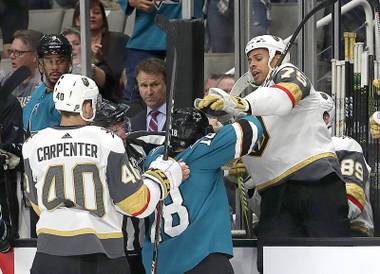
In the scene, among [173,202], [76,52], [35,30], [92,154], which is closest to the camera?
[92,154]

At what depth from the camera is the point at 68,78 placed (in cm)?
480

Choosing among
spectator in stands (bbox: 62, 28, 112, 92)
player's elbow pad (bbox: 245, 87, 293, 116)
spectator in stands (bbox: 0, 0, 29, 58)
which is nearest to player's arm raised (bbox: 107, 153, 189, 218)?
player's elbow pad (bbox: 245, 87, 293, 116)

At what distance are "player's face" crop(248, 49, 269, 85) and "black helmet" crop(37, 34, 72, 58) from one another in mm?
821

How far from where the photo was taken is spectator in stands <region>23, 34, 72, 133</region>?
5.57 metres

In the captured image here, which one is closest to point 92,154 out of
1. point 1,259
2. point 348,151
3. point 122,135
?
point 122,135

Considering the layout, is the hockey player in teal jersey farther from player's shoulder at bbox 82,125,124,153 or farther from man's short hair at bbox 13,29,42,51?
man's short hair at bbox 13,29,42,51

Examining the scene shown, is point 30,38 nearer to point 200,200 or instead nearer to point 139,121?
point 139,121

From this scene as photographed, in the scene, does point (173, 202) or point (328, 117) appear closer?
point (173, 202)

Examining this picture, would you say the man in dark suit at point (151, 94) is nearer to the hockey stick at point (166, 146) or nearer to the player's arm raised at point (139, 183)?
the hockey stick at point (166, 146)

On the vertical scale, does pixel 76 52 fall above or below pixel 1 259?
above

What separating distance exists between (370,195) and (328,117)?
563 mm

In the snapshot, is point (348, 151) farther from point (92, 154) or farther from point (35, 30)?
point (35, 30)

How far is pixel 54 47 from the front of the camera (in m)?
5.66

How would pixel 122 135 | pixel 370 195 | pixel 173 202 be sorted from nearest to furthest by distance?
1. pixel 173 202
2. pixel 122 135
3. pixel 370 195
